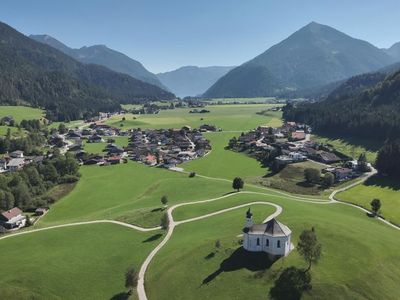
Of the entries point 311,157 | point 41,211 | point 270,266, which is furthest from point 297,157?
point 270,266

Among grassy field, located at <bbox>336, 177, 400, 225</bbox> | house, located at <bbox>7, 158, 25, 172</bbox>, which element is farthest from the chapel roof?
house, located at <bbox>7, 158, 25, 172</bbox>

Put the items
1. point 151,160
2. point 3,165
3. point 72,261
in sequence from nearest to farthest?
point 72,261, point 3,165, point 151,160

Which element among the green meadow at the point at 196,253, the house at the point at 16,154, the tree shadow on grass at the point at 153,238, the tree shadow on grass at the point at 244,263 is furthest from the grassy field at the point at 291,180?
the house at the point at 16,154

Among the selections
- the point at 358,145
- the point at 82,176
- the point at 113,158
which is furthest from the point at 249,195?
the point at 358,145

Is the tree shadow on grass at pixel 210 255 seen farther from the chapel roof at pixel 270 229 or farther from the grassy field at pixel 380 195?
the grassy field at pixel 380 195

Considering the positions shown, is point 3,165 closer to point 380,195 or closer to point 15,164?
point 15,164

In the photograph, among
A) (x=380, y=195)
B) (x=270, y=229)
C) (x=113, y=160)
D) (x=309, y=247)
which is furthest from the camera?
(x=113, y=160)

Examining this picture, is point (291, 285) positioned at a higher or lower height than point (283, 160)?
higher

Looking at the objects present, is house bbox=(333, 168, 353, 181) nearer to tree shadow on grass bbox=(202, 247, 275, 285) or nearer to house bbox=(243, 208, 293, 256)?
house bbox=(243, 208, 293, 256)

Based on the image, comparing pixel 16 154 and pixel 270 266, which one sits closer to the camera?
pixel 270 266
